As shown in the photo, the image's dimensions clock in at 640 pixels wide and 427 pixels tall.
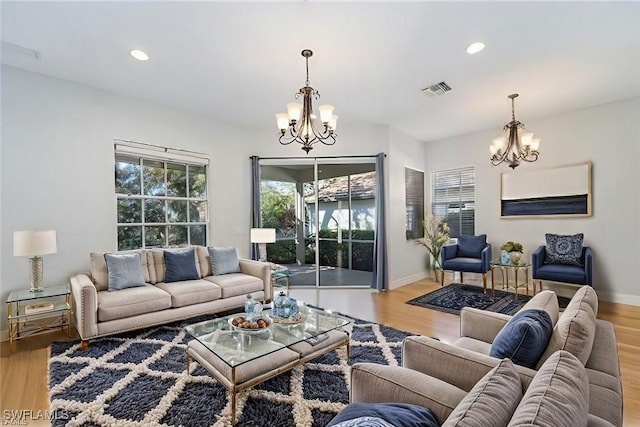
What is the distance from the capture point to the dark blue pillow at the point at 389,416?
95cm

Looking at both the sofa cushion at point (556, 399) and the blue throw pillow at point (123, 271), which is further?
the blue throw pillow at point (123, 271)

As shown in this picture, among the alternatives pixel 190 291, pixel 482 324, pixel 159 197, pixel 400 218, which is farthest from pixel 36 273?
pixel 400 218

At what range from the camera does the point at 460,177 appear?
5996mm

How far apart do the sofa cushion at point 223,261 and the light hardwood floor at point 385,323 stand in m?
1.18

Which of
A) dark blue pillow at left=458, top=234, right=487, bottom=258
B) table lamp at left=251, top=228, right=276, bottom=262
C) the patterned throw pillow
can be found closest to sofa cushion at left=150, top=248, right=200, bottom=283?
table lamp at left=251, top=228, right=276, bottom=262

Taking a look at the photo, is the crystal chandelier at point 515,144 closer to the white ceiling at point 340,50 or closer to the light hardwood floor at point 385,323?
the white ceiling at point 340,50

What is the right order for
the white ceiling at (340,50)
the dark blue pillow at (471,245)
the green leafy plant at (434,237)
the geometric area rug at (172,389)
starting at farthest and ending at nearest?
the green leafy plant at (434,237)
the dark blue pillow at (471,245)
the white ceiling at (340,50)
the geometric area rug at (172,389)

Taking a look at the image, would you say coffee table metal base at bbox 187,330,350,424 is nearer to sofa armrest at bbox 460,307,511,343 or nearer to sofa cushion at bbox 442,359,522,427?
sofa armrest at bbox 460,307,511,343

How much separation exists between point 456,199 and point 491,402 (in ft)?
18.5

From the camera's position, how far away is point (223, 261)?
4.21 meters

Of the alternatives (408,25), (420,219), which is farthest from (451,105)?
(420,219)

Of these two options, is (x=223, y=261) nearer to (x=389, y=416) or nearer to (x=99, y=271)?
(x=99, y=271)

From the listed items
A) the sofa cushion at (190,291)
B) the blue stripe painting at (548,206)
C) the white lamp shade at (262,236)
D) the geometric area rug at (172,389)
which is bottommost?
the geometric area rug at (172,389)

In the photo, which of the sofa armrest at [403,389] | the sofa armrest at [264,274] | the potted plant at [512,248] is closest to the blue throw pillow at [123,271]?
the sofa armrest at [264,274]
